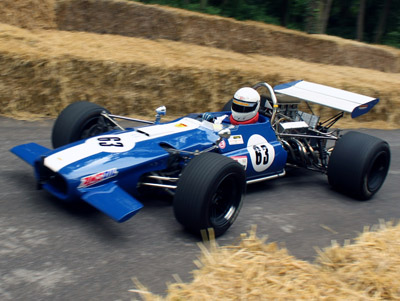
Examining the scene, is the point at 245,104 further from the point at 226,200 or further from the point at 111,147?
the point at 111,147

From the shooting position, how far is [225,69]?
33.6 feet

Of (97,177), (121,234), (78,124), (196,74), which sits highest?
(196,74)

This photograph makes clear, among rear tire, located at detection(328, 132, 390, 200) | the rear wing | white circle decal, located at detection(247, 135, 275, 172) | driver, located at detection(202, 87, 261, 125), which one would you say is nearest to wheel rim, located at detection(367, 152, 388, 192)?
rear tire, located at detection(328, 132, 390, 200)

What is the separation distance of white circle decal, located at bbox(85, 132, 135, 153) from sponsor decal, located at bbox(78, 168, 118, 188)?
31 centimetres

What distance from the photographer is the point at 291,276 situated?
3.42 metres

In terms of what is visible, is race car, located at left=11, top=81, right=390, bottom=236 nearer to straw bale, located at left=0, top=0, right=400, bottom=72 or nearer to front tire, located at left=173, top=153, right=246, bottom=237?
front tire, located at left=173, top=153, right=246, bottom=237

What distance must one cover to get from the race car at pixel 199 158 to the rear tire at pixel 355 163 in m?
0.01

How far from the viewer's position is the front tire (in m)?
4.47

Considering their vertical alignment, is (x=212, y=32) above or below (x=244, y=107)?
above

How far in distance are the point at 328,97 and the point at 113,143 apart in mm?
3263

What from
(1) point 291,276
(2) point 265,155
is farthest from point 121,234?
(2) point 265,155

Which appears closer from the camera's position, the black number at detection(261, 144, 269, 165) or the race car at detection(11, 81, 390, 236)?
the race car at detection(11, 81, 390, 236)

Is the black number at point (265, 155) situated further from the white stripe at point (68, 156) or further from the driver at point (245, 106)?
the white stripe at point (68, 156)

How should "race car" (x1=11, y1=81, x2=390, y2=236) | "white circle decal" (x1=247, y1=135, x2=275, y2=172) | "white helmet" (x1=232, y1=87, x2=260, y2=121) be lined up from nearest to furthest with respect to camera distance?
"race car" (x1=11, y1=81, x2=390, y2=236) → "white circle decal" (x1=247, y1=135, x2=275, y2=172) → "white helmet" (x1=232, y1=87, x2=260, y2=121)
